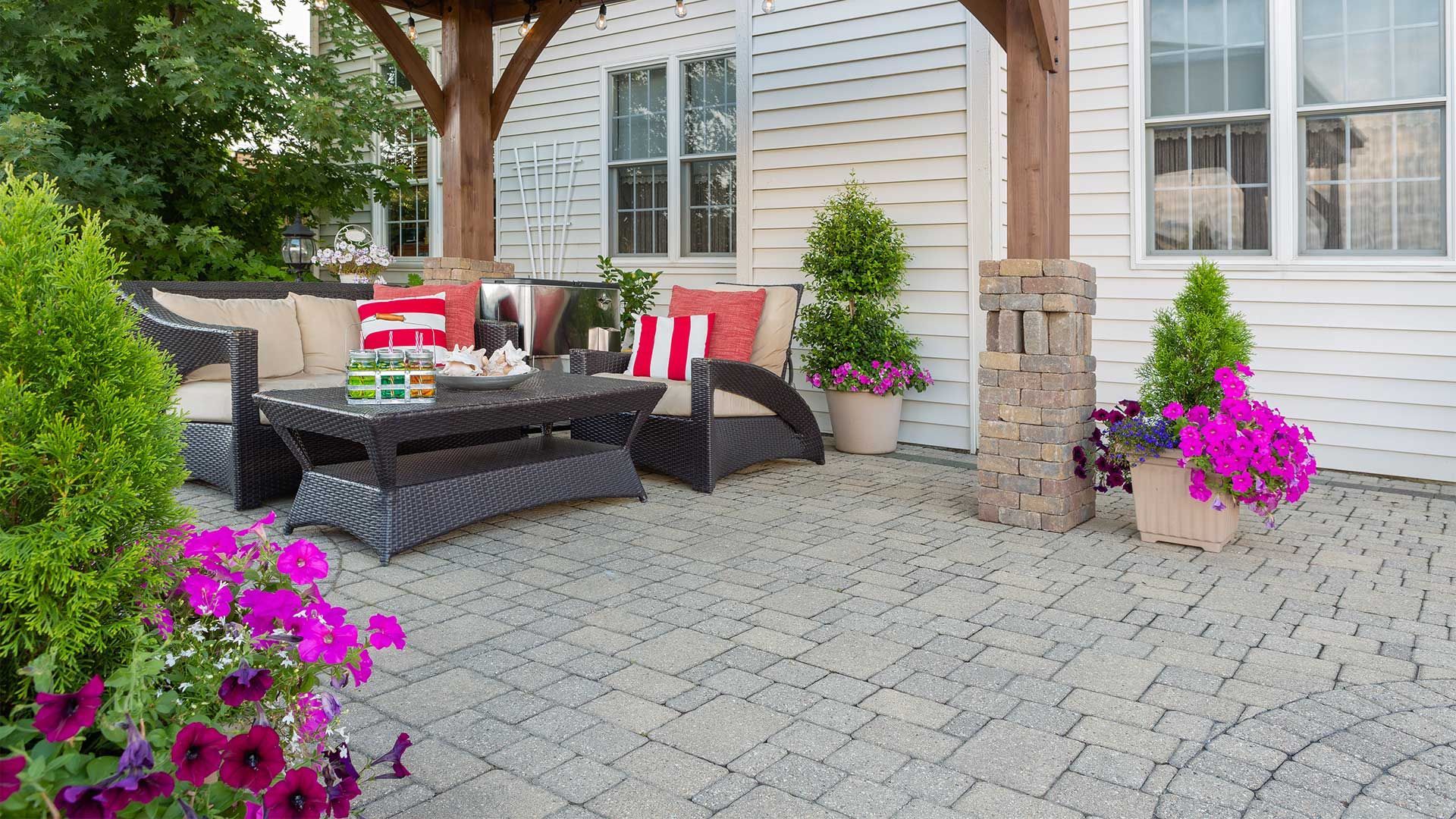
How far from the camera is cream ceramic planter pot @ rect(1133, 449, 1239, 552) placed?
3.63 meters

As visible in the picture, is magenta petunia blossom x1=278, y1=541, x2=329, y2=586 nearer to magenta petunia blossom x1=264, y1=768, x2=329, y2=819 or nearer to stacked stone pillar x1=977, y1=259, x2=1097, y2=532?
magenta petunia blossom x1=264, y1=768, x2=329, y2=819

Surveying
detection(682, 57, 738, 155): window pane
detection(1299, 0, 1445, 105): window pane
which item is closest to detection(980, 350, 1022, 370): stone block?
detection(1299, 0, 1445, 105): window pane

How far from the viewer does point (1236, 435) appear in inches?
136

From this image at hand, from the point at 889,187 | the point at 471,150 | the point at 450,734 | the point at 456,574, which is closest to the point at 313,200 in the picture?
the point at 471,150

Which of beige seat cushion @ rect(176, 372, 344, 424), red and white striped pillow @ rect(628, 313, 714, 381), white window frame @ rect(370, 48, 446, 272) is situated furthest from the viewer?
white window frame @ rect(370, 48, 446, 272)

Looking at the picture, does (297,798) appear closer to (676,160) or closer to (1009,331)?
(1009,331)

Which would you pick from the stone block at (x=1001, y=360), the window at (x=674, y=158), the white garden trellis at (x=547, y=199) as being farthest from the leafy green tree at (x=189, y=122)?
the stone block at (x=1001, y=360)

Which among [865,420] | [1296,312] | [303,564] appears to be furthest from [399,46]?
[1296,312]

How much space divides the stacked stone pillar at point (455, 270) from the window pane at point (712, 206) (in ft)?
5.32

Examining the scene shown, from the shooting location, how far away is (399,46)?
5.74m

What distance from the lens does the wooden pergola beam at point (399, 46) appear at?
559 centimetres

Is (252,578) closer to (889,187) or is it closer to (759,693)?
(759,693)

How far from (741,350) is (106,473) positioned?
4023 millimetres

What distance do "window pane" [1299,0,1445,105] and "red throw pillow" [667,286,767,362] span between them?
2920 millimetres
